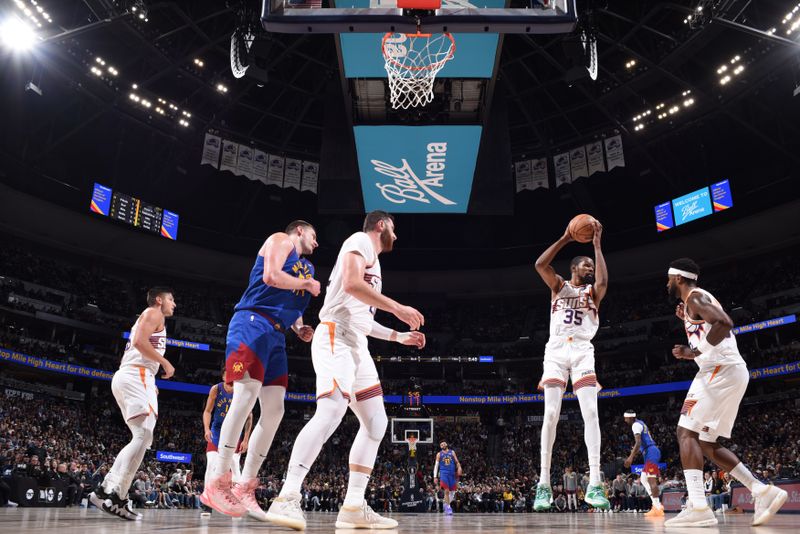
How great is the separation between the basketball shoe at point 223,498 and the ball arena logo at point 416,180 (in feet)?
44.7

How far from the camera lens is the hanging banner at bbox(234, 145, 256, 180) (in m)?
26.8

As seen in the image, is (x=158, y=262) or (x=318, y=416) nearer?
(x=318, y=416)

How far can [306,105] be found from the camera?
26125mm

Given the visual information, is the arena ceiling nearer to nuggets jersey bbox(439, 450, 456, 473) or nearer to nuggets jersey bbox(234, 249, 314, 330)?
nuggets jersey bbox(439, 450, 456, 473)

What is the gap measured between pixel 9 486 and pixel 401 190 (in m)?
12.2

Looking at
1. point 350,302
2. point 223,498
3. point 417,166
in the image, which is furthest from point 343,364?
point 417,166

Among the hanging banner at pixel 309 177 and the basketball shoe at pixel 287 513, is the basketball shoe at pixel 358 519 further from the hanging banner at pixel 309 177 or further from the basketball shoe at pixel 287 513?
the hanging banner at pixel 309 177

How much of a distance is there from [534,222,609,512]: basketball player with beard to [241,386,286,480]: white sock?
3035 millimetres

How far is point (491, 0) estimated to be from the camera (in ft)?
39.5

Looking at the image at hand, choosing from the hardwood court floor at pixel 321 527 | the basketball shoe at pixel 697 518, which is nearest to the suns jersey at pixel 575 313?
the hardwood court floor at pixel 321 527

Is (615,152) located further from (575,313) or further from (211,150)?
(575,313)

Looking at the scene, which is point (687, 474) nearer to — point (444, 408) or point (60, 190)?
point (60, 190)

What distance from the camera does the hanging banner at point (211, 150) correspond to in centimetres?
2595

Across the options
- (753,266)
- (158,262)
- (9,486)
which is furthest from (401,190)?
(753,266)
